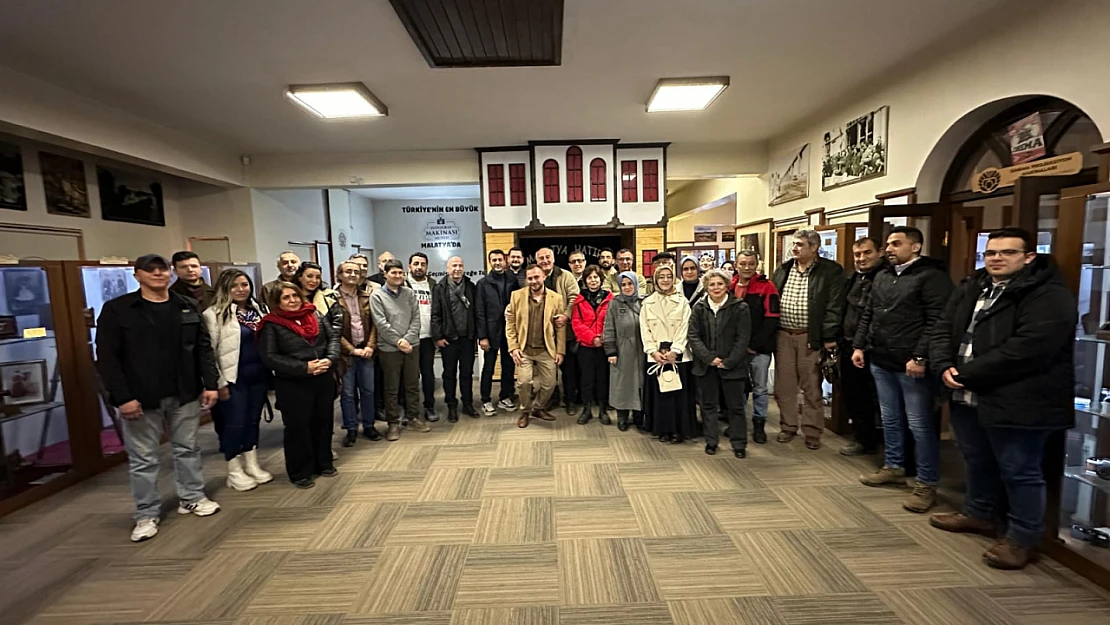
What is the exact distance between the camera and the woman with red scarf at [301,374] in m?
3.25

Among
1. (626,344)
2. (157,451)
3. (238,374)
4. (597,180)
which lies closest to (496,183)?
(597,180)

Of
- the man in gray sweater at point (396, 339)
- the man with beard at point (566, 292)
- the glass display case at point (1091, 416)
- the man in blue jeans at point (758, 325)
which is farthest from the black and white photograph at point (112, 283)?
the glass display case at point (1091, 416)

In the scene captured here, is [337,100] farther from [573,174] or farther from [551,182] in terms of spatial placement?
[573,174]

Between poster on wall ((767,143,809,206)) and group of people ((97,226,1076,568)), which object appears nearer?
group of people ((97,226,1076,568))

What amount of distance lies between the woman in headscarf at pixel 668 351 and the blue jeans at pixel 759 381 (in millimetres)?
537

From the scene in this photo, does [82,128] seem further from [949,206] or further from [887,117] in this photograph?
[949,206]

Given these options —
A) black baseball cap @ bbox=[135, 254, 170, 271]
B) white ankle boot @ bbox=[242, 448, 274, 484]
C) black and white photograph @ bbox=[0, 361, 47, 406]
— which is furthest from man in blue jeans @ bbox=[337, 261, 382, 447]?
black and white photograph @ bbox=[0, 361, 47, 406]

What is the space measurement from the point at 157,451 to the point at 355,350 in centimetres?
139

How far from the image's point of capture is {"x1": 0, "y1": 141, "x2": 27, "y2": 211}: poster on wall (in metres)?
4.43

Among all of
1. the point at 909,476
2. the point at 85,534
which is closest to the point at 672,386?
the point at 909,476

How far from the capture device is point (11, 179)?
4.52 meters

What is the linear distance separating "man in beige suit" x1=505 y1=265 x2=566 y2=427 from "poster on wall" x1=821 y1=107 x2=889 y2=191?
3.10 meters

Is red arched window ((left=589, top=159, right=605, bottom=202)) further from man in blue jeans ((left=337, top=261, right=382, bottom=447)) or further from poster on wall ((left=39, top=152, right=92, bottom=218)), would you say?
poster on wall ((left=39, top=152, right=92, bottom=218))

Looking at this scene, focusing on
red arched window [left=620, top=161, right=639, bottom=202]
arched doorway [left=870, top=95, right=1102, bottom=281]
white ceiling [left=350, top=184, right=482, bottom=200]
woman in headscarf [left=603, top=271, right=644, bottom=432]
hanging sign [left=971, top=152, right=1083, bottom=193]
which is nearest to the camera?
arched doorway [left=870, top=95, right=1102, bottom=281]
